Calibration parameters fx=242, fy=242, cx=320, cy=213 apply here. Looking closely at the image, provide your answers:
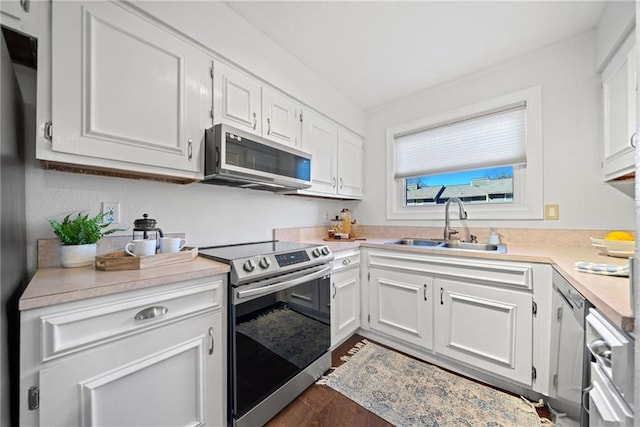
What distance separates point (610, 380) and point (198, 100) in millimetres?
2005

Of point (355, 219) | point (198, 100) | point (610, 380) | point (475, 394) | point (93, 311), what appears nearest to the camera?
point (610, 380)

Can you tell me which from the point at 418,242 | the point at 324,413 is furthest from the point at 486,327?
the point at 324,413

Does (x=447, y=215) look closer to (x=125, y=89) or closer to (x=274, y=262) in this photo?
(x=274, y=262)

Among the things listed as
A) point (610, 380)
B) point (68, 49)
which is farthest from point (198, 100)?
point (610, 380)

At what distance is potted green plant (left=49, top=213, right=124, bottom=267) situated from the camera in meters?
1.09

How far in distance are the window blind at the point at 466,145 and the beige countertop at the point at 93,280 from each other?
225cm

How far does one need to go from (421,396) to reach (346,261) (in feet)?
3.33

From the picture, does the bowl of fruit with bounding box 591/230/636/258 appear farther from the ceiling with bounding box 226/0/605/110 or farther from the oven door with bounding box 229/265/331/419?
the oven door with bounding box 229/265/331/419

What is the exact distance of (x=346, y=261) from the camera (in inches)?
82.0

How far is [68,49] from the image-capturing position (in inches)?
38.7

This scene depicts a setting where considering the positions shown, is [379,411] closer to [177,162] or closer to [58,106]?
[177,162]

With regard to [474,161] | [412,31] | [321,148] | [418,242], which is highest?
[412,31]

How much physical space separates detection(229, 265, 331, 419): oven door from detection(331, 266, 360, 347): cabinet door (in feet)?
0.68

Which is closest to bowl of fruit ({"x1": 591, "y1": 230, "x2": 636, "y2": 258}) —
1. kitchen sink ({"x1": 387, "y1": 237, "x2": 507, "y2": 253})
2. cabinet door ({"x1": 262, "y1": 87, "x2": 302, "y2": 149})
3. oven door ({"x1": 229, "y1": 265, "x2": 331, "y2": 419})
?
kitchen sink ({"x1": 387, "y1": 237, "x2": 507, "y2": 253})
